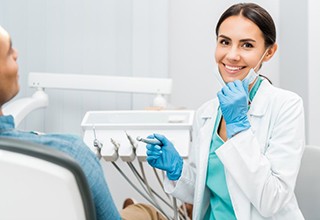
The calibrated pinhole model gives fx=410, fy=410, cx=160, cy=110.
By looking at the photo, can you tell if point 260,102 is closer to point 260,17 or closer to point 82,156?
point 260,17

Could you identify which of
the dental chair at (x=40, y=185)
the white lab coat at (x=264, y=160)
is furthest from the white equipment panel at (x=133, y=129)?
the dental chair at (x=40, y=185)

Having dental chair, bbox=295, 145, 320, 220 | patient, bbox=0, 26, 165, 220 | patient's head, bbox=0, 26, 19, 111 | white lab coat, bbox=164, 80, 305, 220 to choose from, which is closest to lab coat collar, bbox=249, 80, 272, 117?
white lab coat, bbox=164, 80, 305, 220

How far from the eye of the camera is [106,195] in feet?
2.44

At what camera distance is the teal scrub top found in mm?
1215

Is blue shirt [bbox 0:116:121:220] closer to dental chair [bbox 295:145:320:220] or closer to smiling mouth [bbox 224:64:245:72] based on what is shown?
smiling mouth [bbox 224:64:245:72]

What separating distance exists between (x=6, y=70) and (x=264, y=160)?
70 centimetres

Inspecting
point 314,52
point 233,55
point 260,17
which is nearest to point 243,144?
point 233,55

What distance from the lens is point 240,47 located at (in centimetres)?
125

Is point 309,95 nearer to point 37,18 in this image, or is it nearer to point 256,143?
point 256,143

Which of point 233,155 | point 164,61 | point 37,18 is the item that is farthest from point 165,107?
point 37,18

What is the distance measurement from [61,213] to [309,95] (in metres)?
1.59

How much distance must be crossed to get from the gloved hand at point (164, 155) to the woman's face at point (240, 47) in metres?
0.28

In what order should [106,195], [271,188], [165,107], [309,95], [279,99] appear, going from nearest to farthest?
1. [106,195]
2. [271,188]
3. [279,99]
4. [165,107]
5. [309,95]

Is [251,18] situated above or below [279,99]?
above
